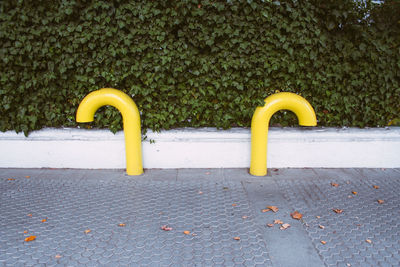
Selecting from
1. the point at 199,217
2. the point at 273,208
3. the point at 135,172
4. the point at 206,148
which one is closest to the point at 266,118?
the point at 206,148

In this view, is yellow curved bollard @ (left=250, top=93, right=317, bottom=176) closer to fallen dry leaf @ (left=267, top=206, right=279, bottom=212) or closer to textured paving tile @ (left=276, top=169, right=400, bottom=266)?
textured paving tile @ (left=276, top=169, right=400, bottom=266)

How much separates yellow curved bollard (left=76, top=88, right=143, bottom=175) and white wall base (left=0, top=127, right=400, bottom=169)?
0.32 m

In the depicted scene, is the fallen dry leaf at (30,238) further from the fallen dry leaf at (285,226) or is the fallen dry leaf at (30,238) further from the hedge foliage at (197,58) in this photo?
the fallen dry leaf at (285,226)

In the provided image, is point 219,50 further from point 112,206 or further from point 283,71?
point 112,206

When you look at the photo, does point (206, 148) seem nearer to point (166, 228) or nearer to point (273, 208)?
point (273, 208)

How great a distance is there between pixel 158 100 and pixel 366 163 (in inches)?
135

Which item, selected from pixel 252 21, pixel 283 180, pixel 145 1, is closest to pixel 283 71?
pixel 252 21

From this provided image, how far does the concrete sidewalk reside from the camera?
108 inches

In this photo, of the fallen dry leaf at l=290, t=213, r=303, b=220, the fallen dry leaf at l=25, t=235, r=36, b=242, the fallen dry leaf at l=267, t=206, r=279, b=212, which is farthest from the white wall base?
the fallen dry leaf at l=25, t=235, r=36, b=242

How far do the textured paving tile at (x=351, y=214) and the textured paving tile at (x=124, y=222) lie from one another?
0.64 metres

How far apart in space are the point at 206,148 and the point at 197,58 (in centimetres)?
137

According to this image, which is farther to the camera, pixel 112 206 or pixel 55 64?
pixel 55 64

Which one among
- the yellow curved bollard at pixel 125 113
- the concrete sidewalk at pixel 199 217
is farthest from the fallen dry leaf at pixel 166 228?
the yellow curved bollard at pixel 125 113

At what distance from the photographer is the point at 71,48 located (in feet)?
14.2
